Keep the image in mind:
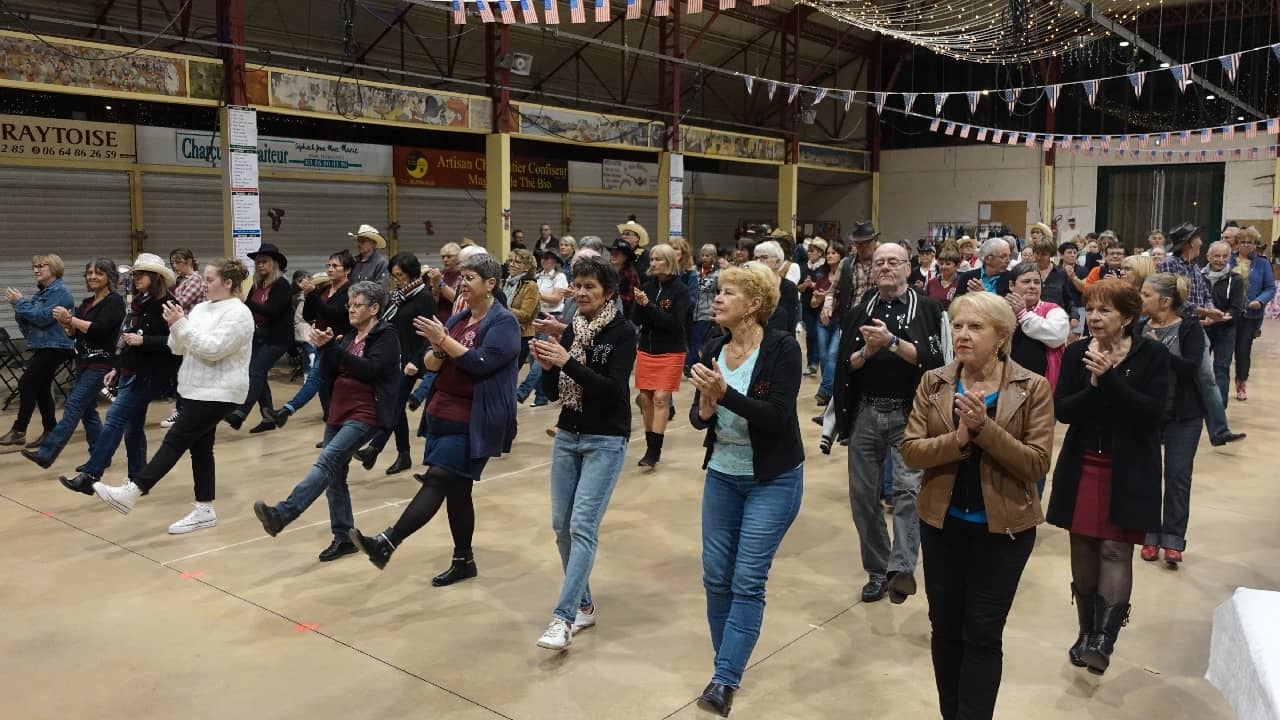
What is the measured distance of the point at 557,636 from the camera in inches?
163

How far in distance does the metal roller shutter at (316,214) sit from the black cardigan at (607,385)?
12751 mm

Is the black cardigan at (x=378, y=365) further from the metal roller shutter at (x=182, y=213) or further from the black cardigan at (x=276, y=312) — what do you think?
the metal roller shutter at (x=182, y=213)

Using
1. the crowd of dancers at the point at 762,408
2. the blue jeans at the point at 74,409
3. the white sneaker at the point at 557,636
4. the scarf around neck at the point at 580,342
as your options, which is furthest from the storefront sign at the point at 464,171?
the white sneaker at the point at 557,636

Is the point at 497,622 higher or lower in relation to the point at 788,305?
lower

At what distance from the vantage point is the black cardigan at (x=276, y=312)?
8438mm

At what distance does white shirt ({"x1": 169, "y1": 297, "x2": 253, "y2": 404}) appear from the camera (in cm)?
549

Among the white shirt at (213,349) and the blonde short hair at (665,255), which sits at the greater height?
the blonde short hair at (665,255)

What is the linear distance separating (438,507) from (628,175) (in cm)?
1802

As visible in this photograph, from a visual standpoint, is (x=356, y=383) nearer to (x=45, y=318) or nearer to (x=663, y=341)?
(x=663, y=341)

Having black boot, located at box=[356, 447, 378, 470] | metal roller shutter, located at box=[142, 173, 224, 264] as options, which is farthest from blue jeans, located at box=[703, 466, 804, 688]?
metal roller shutter, located at box=[142, 173, 224, 264]

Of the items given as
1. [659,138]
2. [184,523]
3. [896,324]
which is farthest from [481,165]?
[896,324]

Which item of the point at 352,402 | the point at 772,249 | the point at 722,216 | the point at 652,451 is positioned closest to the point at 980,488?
the point at 352,402

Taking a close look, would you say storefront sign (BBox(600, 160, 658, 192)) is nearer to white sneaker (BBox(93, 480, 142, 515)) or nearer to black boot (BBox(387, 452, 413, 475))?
black boot (BBox(387, 452, 413, 475))

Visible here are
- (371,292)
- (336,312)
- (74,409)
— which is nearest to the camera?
(371,292)
